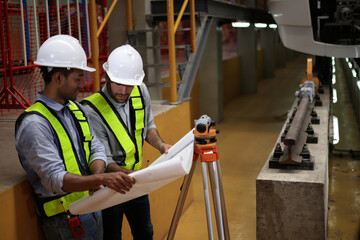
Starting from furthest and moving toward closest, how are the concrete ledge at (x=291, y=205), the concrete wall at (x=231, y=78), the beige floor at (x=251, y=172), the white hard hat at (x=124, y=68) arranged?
the concrete wall at (x=231, y=78), the beige floor at (x=251, y=172), the concrete ledge at (x=291, y=205), the white hard hat at (x=124, y=68)

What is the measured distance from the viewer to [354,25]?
693 cm

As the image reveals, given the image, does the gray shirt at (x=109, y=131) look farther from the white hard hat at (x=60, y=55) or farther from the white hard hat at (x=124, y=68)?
the white hard hat at (x=60, y=55)

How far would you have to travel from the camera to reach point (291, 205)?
307 cm

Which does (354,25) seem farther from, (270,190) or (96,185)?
(96,185)

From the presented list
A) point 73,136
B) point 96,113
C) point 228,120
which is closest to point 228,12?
point 228,120

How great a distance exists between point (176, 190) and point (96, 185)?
2915 mm

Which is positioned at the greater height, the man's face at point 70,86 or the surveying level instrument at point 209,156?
the man's face at point 70,86

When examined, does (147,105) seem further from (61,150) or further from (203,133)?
(61,150)

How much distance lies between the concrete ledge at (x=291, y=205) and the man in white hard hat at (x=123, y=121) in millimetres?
772

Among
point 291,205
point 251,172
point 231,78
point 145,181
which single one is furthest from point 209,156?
point 231,78

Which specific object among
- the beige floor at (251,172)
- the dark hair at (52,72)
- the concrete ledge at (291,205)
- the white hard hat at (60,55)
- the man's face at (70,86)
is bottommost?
the beige floor at (251,172)

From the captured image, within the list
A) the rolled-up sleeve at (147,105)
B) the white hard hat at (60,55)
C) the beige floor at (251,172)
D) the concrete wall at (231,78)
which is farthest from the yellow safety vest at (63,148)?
the concrete wall at (231,78)

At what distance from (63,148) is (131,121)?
81 centimetres

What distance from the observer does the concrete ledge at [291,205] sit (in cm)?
303
